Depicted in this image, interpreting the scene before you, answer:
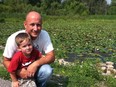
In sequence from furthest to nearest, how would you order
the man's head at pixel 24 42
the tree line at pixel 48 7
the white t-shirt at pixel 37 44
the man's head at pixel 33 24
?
the tree line at pixel 48 7 < the white t-shirt at pixel 37 44 < the man's head at pixel 33 24 < the man's head at pixel 24 42

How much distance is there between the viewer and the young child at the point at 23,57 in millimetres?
5027

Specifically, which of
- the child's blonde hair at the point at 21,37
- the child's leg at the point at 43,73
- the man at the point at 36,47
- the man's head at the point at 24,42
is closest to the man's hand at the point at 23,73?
the man at the point at 36,47

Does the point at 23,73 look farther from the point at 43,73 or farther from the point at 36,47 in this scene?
the point at 36,47

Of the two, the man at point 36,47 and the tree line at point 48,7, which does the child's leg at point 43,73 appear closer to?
the man at point 36,47

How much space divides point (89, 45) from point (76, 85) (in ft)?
30.2

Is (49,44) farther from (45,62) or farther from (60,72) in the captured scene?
(60,72)

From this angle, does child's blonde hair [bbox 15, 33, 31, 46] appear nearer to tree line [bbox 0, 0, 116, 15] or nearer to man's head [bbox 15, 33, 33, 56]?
man's head [bbox 15, 33, 33, 56]

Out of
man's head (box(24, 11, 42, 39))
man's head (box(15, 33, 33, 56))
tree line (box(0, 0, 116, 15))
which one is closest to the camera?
man's head (box(15, 33, 33, 56))

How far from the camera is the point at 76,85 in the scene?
671 cm

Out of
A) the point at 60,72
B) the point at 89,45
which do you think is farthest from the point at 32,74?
the point at 89,45

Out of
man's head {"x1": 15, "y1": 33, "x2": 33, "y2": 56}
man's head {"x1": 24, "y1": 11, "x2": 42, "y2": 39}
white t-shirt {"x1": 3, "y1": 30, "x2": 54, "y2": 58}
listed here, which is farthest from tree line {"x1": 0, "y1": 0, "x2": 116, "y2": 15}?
man's head {"x1": 15, "y1": 33, "x2": 33, "y2": 56}

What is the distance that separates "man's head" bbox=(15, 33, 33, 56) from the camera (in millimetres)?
5000

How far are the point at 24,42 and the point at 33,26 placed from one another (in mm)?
371

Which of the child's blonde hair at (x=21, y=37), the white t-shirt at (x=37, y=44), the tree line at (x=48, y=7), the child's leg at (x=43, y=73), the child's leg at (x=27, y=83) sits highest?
the child's blonde hair at (x=21, y=37)
